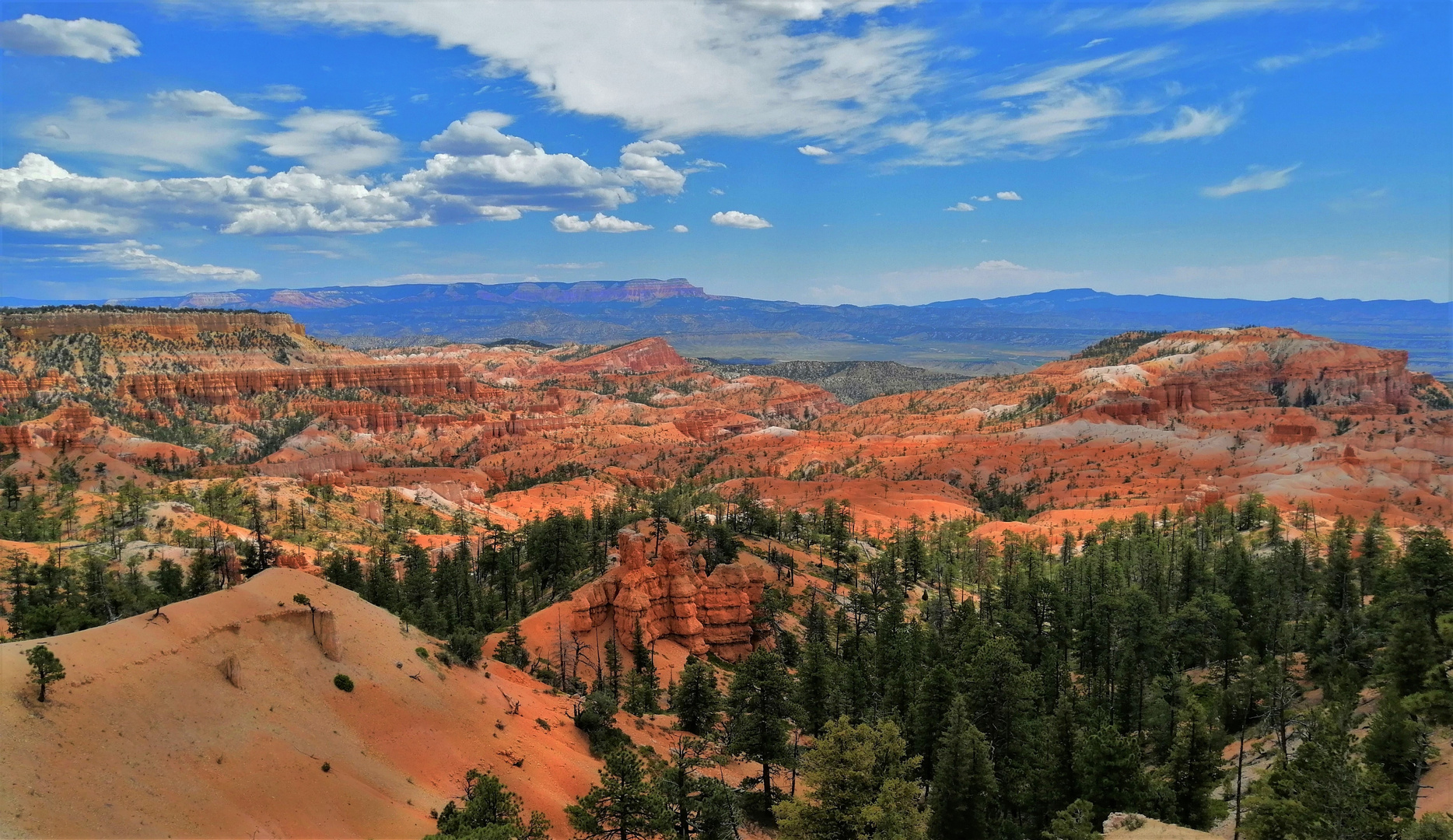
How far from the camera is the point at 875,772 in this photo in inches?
1113

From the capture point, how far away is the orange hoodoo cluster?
56406mm

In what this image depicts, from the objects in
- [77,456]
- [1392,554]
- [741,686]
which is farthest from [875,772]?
[77,456]

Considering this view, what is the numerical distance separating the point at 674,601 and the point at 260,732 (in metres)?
31.7

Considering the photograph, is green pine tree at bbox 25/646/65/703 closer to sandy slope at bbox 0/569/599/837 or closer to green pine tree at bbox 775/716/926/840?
sandy slope at bbox 0/569/599/837

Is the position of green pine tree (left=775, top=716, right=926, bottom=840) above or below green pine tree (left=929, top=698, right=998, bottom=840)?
above

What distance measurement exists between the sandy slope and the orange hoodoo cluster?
13345 millimetres

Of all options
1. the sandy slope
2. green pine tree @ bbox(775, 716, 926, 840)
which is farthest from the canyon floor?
green pine tree @ bbox(775, 716, 926, 840)

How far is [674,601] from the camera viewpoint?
58.6m

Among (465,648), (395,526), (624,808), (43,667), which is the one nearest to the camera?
(43,667)

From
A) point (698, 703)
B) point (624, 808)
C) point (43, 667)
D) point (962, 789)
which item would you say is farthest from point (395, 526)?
point (962, 789)

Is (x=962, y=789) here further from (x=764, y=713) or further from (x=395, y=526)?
(x=395, y=526)

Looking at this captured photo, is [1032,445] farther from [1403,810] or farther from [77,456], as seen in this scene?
[77,456]

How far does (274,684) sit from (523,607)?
33818 mm

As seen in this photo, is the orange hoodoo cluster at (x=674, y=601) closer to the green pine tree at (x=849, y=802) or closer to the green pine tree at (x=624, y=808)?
the green pine tree at (x=624, y=808)
